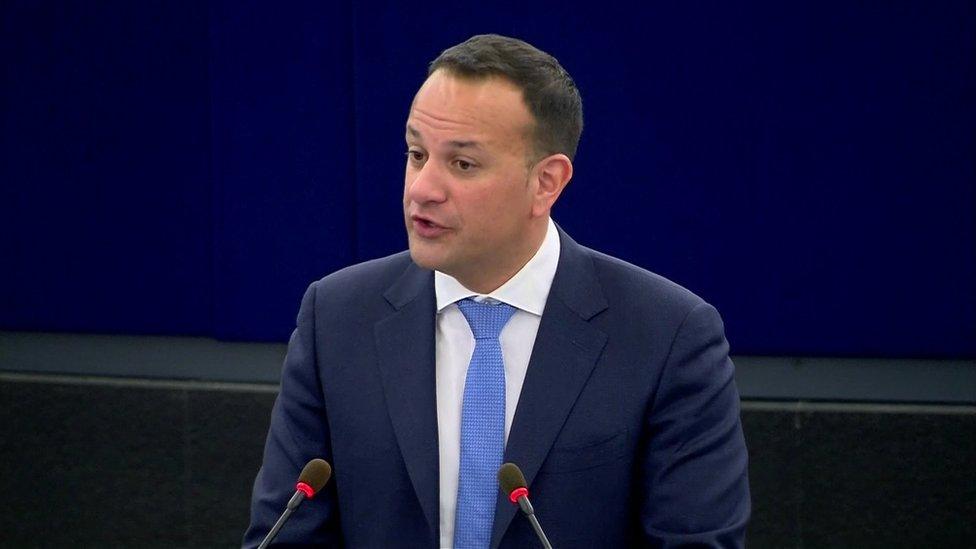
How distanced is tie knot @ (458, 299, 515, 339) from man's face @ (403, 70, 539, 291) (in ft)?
0.28

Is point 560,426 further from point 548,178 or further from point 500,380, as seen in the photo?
point 548,178

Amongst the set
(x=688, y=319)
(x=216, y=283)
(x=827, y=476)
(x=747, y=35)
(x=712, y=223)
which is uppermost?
(x=747, y=35)

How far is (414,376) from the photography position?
2572mm

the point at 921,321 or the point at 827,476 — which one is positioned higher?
the point at 921,321

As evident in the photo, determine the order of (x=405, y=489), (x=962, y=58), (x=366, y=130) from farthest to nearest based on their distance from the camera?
(x=366, y=130) < (x=962, y=58) < (x=405, y=489)

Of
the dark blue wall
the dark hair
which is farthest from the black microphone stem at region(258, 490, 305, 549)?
the dark blue wall

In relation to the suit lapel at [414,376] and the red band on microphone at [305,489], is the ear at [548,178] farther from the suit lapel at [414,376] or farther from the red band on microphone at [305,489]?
the red band on microphone at [305,489]

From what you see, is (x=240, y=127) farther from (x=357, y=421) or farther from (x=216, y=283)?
(x=357, y=421)

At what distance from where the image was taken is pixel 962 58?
165 inches

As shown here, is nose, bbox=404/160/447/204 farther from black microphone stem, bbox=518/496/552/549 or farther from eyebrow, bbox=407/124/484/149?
black microphone stem, bbox=518/496/552/549

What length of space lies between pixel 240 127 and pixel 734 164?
155 cm

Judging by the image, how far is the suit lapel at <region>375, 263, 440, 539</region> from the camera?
2.51m

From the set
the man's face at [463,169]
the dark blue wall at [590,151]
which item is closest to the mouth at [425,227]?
the man's face at [463,169]

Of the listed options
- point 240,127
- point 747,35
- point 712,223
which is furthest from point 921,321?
point 240,127
